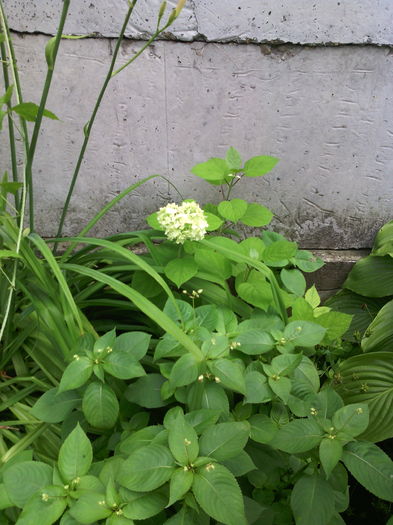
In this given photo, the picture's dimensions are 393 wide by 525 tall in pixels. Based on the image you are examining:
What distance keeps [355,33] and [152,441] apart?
1553 mm

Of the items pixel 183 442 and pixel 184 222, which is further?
pixel 184 222

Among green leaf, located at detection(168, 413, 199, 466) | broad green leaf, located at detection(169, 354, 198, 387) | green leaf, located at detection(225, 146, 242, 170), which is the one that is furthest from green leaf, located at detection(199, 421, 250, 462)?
green leaf, located at detection(225, 146, 242, 170)

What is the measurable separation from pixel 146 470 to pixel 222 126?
1.29m

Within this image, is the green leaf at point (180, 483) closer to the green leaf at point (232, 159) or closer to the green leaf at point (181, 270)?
the green leaf at point (181, 270)

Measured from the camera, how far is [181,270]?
135 centimetres

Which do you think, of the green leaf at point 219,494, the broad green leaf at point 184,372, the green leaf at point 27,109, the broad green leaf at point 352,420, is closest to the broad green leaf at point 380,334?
the broad green leaf at point 352,420

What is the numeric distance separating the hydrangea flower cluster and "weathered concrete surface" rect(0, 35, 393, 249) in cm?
54

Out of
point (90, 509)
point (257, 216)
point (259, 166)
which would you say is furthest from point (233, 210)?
point (90, 509)

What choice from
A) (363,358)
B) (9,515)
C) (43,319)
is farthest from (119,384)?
(363,358)

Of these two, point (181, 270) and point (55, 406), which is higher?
Result: point (181, 270)

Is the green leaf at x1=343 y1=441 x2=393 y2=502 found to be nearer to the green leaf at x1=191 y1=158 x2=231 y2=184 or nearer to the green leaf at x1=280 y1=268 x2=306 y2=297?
the green leaf at x1=280 y1=268 x2=306 y2=297

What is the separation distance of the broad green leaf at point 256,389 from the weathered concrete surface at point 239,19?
3.94 ft

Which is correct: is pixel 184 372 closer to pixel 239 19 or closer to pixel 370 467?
pixel 370 467

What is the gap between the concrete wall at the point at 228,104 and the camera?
5.16ft
